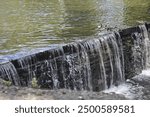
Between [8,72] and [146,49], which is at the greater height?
[8,72]

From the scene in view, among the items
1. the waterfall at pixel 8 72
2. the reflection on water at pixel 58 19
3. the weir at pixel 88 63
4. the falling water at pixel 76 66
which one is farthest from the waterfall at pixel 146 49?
the waterfall at pixel 8 72

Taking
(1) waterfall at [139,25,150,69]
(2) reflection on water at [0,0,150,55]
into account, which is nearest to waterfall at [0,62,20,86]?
(2) reflection on water at [0,0,150,55]

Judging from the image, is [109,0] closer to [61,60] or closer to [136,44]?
[136,44]

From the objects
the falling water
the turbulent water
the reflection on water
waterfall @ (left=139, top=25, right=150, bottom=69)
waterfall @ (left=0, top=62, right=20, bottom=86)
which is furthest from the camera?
waterfall @ (left=139, top=25, right=150, bottom=69)

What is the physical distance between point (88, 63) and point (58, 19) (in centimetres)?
510

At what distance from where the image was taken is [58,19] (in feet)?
59.0

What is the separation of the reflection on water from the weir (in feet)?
3.11

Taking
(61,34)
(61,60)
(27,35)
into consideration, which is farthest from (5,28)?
(61,60)

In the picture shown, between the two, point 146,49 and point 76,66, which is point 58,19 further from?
point 76,66

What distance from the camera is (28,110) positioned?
22.6 ft

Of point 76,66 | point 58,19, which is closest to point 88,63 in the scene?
point 76,66

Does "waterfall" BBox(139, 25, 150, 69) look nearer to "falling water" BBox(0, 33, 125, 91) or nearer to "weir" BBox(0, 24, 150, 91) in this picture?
"weir" BBox(0, 24, 150, 91)

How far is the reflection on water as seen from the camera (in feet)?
47.5

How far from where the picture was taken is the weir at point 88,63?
39.1 ft
